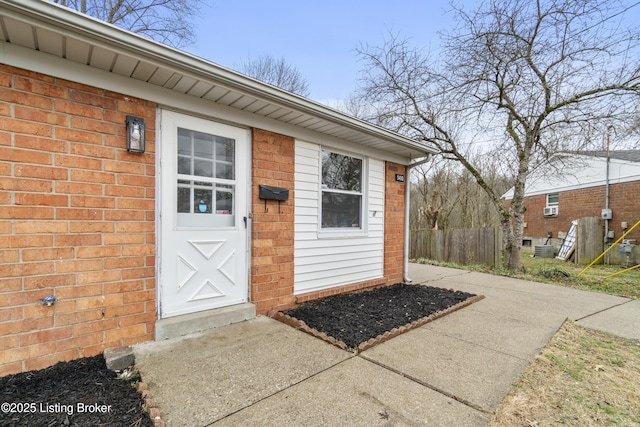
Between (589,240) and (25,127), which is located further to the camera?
(589,240)

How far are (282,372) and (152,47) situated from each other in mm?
2827

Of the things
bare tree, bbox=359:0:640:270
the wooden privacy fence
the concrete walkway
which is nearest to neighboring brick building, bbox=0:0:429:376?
the concrete walkway

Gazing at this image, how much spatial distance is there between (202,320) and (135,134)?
6.41 feet

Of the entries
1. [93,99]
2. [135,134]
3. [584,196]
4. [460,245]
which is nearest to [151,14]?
[93,99]

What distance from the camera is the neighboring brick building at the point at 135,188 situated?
2207 mm

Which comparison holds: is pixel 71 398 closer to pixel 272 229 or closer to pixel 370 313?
pixel 272 229

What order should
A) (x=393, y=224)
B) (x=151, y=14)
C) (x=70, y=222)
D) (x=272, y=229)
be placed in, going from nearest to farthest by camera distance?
(x=70, y=222), (x=272, y=229), (x=393, y=224), (x=151, y=14)

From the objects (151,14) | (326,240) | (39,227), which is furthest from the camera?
(151,14)

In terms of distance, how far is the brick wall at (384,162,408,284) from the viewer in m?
5.39

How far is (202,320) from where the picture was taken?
3045mm

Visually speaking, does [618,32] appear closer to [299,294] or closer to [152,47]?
[299,294]

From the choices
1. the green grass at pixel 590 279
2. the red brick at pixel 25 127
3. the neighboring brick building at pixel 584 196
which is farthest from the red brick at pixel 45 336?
the neighboring brick building at pixel 584 196

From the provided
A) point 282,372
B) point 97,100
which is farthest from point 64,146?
point 282,372

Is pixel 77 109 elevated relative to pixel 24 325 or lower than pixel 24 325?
elevated
